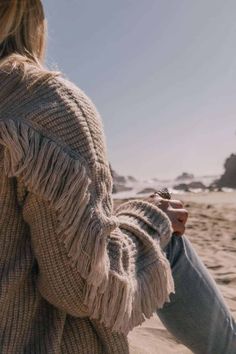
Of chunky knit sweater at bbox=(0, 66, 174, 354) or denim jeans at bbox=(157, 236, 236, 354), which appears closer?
chunky knit sweater at bbox=(0, 66, 174, 354)

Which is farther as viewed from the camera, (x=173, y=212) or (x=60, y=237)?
(x=173, y=212)

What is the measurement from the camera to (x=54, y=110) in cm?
119

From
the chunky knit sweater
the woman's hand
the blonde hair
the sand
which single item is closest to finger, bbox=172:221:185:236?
the woman's hand

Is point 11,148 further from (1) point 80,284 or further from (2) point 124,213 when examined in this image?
(2) point 124,213

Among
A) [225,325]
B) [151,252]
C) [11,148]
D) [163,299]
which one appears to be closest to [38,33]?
[11,148]

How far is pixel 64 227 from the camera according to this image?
1175 mm

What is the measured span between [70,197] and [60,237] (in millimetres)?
89

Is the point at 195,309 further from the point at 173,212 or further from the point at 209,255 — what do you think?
the point at 209,255

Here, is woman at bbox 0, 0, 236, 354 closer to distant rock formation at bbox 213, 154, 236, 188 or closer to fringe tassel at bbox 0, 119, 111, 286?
fringe tassel at bbox 0, 119, 111, 286

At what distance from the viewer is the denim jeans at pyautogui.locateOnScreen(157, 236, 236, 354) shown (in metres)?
1.64

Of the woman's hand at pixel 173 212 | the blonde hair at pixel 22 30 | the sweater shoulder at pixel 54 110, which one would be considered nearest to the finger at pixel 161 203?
the woman's hand at pixel 173 212

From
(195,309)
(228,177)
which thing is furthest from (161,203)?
(228,177)

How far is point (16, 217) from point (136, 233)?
31cm

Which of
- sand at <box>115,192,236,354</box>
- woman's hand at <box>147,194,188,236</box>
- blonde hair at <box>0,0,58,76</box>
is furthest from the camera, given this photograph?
sand at <box>115,192,236,354</box>
